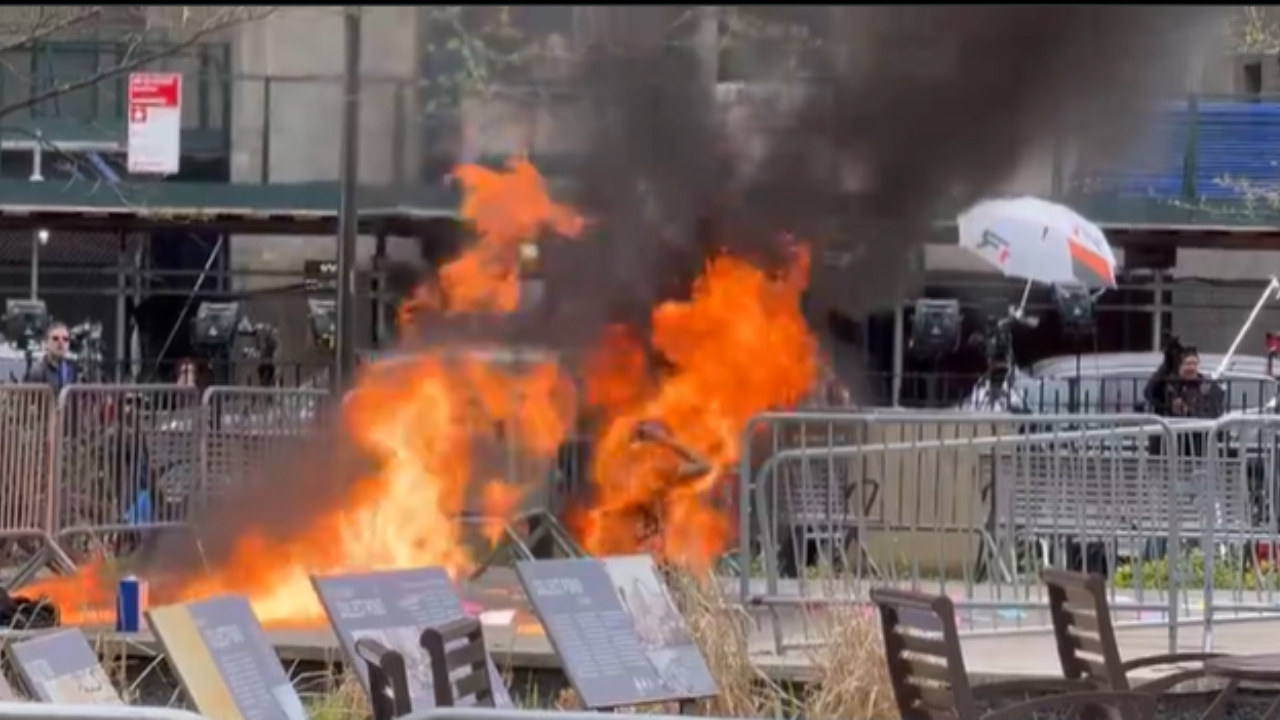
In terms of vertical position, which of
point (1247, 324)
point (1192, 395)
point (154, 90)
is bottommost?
point (1192, 395)

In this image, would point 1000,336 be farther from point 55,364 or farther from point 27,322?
point 27,322

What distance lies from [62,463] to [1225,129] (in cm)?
599

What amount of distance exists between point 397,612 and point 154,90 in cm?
541

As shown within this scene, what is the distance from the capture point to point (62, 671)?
21.6 ft

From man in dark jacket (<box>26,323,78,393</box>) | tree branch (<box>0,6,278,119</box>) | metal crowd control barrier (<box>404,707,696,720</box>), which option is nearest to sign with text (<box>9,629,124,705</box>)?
metal crowd control barrier (<box>404,707,696,720</box>)

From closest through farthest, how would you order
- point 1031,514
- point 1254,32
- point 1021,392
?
point 1254,32 → point 1031,514 → point 1021,392

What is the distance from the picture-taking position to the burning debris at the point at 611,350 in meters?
8.52

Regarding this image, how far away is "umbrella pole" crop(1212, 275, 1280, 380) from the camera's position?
13.1 metres

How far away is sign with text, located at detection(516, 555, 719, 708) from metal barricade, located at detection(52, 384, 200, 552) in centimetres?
431

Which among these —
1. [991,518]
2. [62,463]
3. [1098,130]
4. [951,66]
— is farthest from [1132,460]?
[62,463]

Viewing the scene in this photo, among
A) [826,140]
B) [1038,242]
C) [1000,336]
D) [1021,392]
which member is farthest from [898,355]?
[826,140]

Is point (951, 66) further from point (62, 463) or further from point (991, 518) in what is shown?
point (62, 463)

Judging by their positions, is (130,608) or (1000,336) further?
(1000,336)

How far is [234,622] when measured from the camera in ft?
23.6
